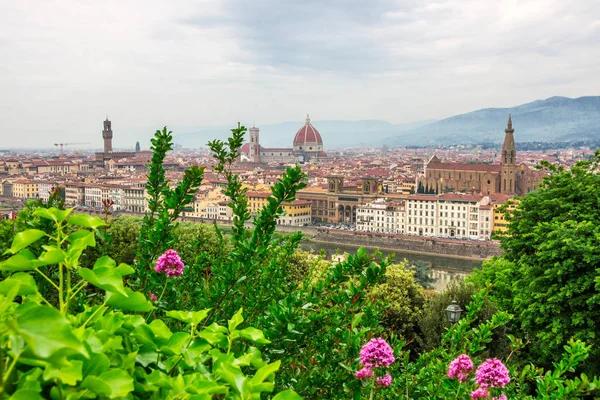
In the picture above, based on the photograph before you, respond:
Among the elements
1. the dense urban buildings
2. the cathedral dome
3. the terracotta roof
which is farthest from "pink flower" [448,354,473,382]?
the cathedral dome

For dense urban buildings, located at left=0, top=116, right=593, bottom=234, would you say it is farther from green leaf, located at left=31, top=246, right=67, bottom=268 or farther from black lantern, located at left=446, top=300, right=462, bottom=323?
green leaf, located at left=31, top=246, right=67, bottom=268

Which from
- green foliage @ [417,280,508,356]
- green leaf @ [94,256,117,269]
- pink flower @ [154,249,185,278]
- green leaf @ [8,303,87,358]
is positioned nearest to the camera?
green leaf @ [8,303,87,358]

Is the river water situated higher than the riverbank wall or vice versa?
the riverbank wall

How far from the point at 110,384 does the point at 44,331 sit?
16 centimetres

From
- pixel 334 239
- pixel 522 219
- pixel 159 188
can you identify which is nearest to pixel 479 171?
pixel 334 239

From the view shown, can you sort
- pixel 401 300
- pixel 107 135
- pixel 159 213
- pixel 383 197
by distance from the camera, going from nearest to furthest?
1. pixel 159 213
2. pixel 401 300
3. pixel 383 197
4. pixel 107 135

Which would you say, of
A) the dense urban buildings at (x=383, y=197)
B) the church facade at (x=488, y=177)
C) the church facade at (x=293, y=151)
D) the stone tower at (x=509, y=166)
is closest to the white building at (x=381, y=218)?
the dense urban buildings at (x=383, y=197)

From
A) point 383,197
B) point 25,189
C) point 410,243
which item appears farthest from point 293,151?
point 410,243

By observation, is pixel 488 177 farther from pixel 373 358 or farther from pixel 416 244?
pixel 373 358

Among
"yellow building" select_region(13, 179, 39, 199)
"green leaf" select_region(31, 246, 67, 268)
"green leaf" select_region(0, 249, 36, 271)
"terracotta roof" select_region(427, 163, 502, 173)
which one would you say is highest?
"green leaf" select_region(31, 246, 67, 268)

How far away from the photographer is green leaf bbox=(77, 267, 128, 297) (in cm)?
93

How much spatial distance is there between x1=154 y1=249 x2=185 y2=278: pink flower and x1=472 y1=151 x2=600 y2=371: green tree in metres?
5.08

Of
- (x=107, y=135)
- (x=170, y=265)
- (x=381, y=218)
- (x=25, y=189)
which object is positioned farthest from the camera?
(x=107, y=135)

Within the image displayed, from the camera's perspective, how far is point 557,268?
6.61 m
